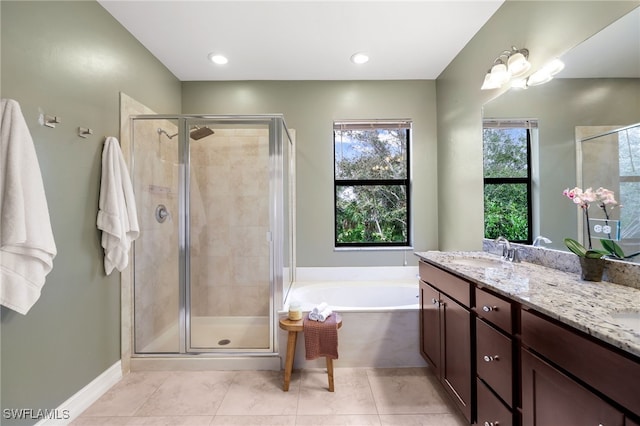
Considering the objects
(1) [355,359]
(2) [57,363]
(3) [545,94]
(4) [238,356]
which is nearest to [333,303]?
(1) [355,359]

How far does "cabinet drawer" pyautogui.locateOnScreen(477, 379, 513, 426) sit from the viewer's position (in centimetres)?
114

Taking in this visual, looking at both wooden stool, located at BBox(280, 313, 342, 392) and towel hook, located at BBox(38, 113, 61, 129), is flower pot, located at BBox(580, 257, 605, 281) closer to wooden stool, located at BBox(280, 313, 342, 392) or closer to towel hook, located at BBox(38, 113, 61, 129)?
wooden stool, located at BBox(280, 313, 342, 392)

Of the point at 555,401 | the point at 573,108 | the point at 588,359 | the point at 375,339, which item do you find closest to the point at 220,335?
the point at 375,339

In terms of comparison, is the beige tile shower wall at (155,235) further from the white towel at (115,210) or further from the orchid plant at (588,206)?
Answer: the orchid plant at (588,206)

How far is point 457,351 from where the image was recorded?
1.52 metres

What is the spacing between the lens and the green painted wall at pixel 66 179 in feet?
4.42

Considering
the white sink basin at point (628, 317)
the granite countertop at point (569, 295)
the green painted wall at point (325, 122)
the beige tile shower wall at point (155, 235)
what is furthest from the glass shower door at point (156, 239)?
the white sink basin at point (628, 317)

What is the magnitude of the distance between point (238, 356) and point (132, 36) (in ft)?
8.88

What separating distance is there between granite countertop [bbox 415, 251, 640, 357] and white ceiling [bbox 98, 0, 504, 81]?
5.92ft

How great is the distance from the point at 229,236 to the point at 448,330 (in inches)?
75.1

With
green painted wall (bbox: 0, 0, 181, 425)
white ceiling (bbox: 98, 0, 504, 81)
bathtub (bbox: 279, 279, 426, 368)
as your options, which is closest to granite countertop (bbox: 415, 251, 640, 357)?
bathtub (bbox: 279, 279, 426, 368)

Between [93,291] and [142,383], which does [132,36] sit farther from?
[142,383]

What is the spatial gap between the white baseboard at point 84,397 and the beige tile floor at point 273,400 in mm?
37

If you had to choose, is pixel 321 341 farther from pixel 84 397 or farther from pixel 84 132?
pixel 84 132
